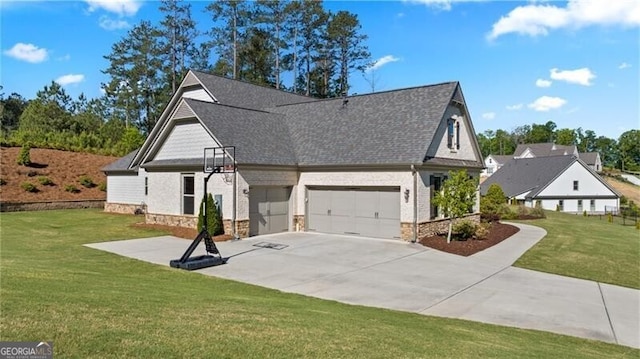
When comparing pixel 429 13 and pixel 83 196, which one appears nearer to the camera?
pixel 429 13

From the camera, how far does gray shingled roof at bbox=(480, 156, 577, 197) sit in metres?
50.1

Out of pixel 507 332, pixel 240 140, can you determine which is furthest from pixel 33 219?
pixel 507 332

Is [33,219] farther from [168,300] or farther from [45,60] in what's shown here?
[168,300]

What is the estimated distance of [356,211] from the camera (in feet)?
68.1

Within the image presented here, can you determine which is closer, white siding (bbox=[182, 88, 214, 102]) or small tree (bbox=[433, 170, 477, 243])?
small tree (bbox=[433, 170, 477, 243])

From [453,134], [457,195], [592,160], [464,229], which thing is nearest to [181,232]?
[457,195]

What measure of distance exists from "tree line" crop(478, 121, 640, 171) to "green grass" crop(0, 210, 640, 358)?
4823 inches

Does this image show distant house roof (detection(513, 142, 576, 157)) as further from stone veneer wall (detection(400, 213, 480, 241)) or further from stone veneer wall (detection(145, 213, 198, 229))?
stone veneer wall (detection(145, 213, 198, 229))

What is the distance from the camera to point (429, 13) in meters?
20.8

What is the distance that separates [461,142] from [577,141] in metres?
136

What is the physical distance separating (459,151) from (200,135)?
13.3 meters

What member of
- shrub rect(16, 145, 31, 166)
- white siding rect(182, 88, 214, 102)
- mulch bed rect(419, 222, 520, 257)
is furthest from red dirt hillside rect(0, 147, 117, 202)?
mulch bed rect(419, 222, 520, 257)

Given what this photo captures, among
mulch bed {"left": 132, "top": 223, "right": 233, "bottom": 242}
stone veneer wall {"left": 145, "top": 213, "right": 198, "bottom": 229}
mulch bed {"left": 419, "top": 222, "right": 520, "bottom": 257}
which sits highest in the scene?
stone veneer wall {"left": 145, "top": 213, "right": 198, "bottom": 229}

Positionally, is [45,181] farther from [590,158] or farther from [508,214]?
[590,158]
